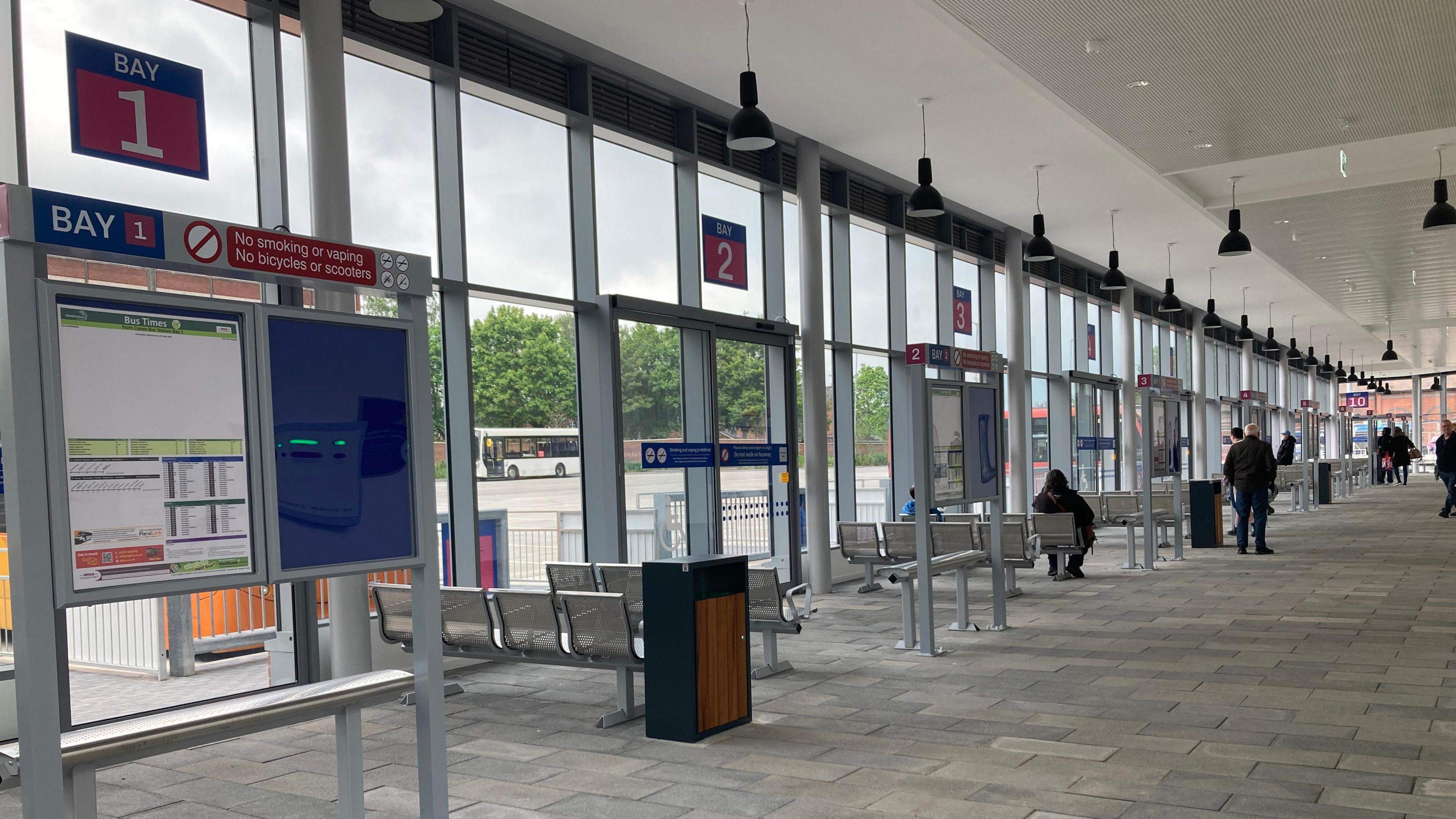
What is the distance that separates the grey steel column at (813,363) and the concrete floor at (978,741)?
294 cm

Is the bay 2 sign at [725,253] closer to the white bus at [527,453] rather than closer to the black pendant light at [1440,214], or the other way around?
the white bus at [527,453]

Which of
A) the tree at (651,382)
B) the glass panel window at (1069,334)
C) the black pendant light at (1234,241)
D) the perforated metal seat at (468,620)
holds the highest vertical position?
the black pendant light at (1234,241)

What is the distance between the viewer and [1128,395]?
22.0 m

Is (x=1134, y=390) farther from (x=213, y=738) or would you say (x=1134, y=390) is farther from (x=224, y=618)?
(x=213, y=738)

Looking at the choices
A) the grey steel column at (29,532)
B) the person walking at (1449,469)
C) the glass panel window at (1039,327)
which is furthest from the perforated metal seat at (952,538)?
the person walking at (1449,469)

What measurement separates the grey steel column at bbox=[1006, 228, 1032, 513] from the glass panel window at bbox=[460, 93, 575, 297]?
933cm

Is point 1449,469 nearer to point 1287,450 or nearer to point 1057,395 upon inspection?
point 1287,450

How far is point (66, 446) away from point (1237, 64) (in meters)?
7.90

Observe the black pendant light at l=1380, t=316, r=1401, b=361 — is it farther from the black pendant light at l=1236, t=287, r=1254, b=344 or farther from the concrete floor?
the concrete floor

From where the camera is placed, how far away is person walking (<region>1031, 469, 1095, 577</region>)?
12078 mm

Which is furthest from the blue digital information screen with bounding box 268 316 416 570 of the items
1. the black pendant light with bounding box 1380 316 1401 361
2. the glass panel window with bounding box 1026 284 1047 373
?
the black pendant light with bounding box 1380 316 1401 361

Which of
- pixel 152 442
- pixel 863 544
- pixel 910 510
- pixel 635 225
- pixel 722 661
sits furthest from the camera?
pixel 910 510

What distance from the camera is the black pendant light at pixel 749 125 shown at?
730 centimetres

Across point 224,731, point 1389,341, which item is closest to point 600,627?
point 224,731
